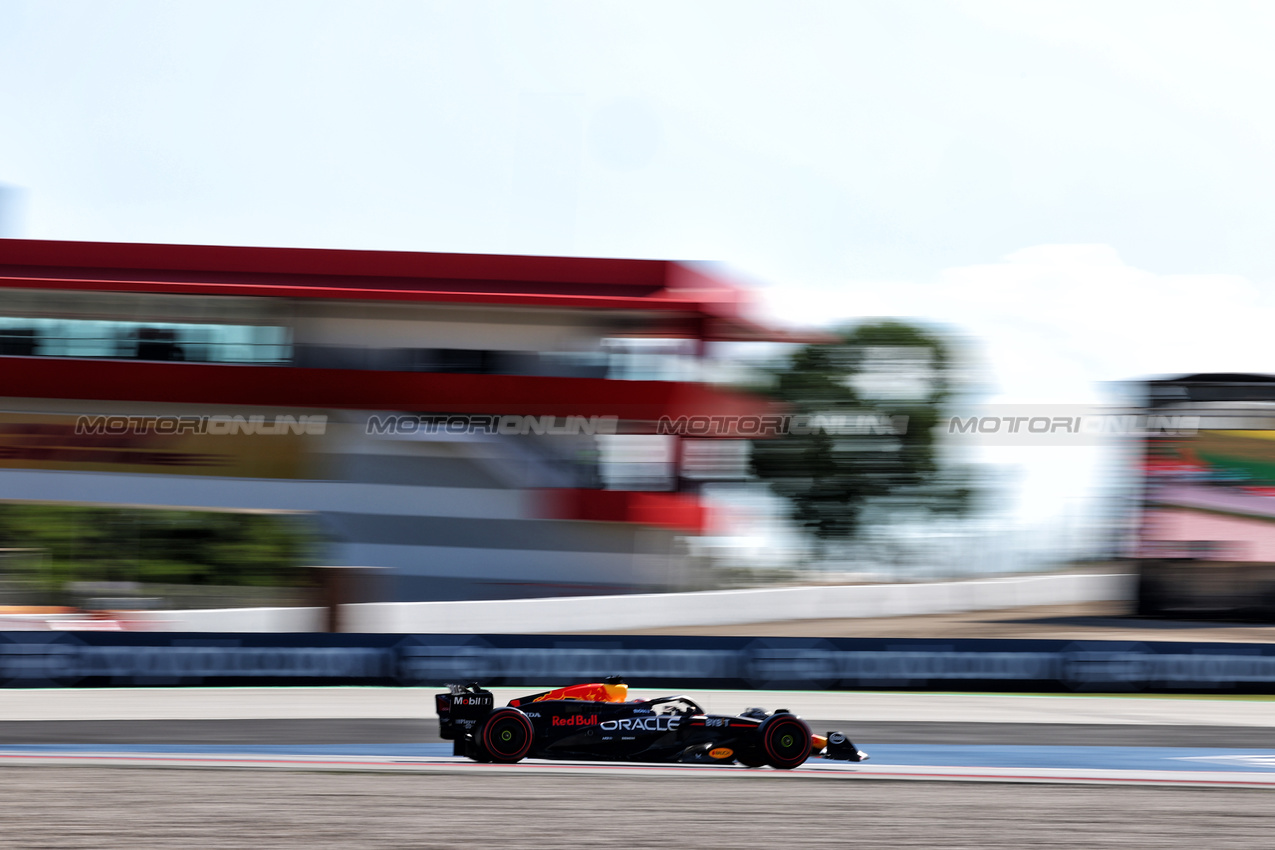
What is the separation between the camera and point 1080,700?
13516 millimetres

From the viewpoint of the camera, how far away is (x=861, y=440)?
38.9 metres

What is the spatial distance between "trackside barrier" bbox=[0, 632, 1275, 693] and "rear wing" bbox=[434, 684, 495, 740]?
5081mm

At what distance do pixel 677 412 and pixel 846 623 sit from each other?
5.28 metres

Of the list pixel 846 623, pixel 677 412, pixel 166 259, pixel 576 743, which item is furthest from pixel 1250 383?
pixel 166 259

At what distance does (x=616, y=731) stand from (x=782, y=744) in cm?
115

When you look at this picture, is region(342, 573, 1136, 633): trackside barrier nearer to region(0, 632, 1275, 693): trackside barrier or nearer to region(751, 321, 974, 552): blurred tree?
region(0, 632, 1275, 693): trackside barrier

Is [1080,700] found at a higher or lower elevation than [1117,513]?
lower

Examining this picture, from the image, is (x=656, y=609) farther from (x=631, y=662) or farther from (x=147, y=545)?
(x=147, y=545)

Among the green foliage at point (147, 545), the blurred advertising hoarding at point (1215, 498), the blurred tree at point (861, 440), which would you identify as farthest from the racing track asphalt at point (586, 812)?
the blurred tree at point (861, 440)

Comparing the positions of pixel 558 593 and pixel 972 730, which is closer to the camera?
pixel 972 730

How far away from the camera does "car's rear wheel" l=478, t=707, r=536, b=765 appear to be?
805 centimetres

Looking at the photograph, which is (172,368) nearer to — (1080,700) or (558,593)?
(558,593)

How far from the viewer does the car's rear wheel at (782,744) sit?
813 centimetres

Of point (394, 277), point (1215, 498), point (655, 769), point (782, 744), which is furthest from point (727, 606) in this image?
point (782, 744)
